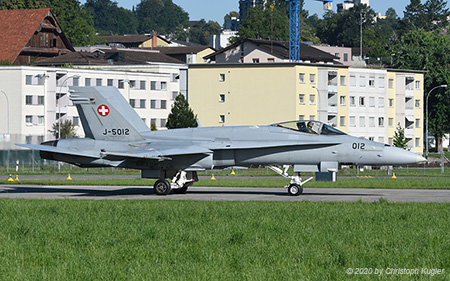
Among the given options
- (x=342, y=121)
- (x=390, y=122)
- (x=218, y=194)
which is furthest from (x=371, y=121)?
(x=218, y=194)

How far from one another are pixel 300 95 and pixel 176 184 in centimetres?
6201

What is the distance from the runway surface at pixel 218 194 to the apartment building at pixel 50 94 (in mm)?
45453

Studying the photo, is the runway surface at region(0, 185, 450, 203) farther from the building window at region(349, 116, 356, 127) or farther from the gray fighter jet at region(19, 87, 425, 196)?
the building window at region(349, 116, 356, 127)

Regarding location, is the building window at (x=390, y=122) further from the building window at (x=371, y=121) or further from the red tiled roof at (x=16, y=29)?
the red tiled roof at (x=16, y=29)

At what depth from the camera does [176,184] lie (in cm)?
2895

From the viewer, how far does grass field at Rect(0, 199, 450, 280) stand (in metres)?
12.0

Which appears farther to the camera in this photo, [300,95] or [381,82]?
[381,82]

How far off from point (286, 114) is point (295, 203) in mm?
66408

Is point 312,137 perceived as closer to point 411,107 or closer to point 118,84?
point 118,84

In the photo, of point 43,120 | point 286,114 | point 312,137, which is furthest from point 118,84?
point 312,137

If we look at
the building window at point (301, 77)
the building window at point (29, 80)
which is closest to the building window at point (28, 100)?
the building window at point (29, 80)

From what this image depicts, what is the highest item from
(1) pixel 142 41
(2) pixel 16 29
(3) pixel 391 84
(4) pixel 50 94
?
(1) pixel 142 41

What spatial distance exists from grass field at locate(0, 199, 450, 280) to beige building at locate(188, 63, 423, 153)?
6719cm

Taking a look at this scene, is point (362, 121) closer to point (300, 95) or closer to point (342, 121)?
point (342, 121)
